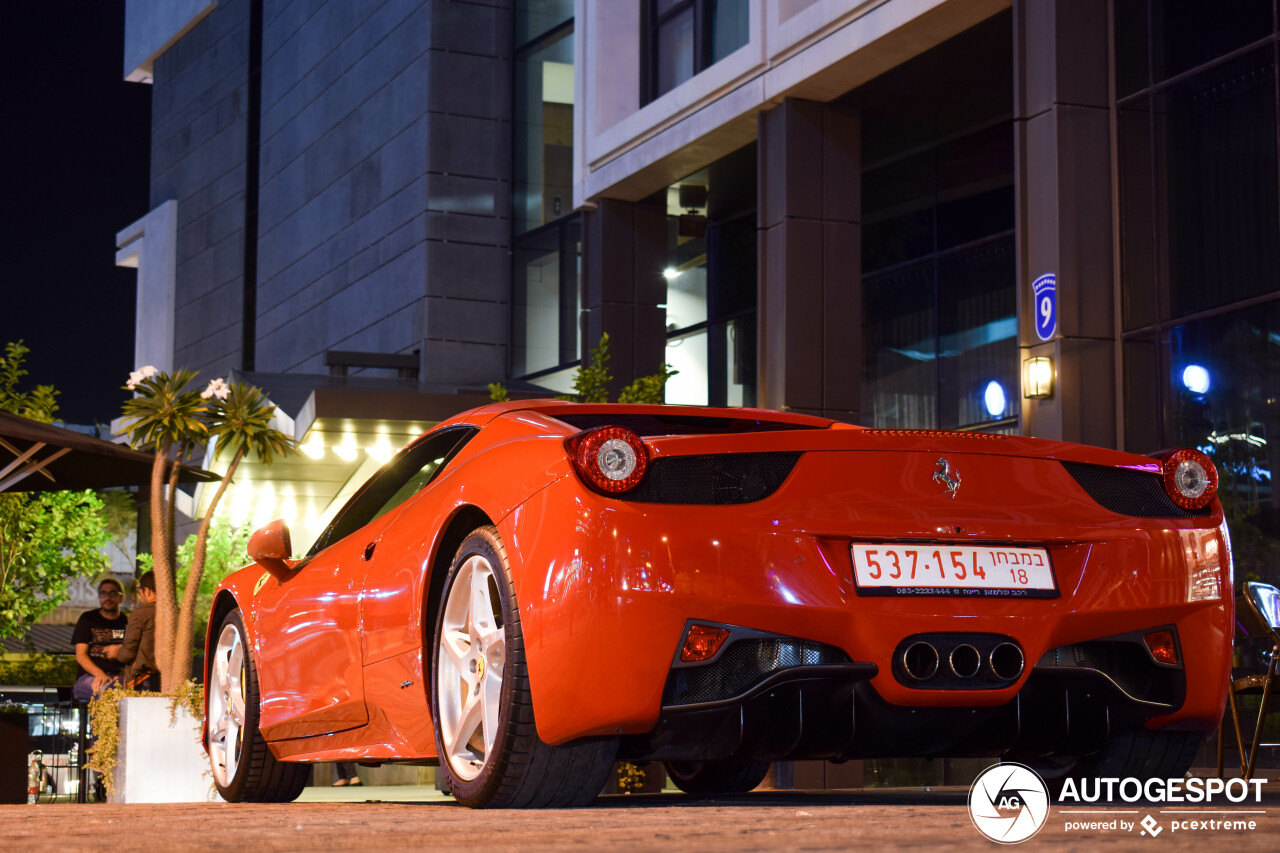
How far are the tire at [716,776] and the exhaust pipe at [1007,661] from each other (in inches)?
94.1

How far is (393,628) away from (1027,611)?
185 centimetres

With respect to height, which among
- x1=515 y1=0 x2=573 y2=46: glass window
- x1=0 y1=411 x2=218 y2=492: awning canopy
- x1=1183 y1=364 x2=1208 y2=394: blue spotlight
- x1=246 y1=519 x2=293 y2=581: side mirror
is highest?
x1=515 y1=0 x2=573 y2=46: glass window

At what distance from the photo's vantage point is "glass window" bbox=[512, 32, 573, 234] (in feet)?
116

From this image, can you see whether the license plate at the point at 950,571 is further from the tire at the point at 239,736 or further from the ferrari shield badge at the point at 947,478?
the tire at the point at 239,736

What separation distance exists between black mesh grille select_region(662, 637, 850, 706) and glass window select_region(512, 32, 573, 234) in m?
31.7

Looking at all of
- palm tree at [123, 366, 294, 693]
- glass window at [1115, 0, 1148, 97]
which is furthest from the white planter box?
glass window at [1115, 0, 1148, 97]

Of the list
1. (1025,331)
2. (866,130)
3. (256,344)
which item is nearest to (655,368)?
(866,130)

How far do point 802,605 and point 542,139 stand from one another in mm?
32775

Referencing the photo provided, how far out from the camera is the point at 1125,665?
4164mm

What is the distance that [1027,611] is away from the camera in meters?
3.95

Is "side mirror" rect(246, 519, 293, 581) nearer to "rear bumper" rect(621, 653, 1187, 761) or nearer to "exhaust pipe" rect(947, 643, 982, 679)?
"rear bumper" rect(621, 653, 1187, 761)

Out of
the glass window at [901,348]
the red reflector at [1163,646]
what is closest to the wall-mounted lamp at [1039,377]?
the red reflector at [1163,646]

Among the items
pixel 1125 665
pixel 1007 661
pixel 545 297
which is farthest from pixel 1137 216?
pixel 545 297
